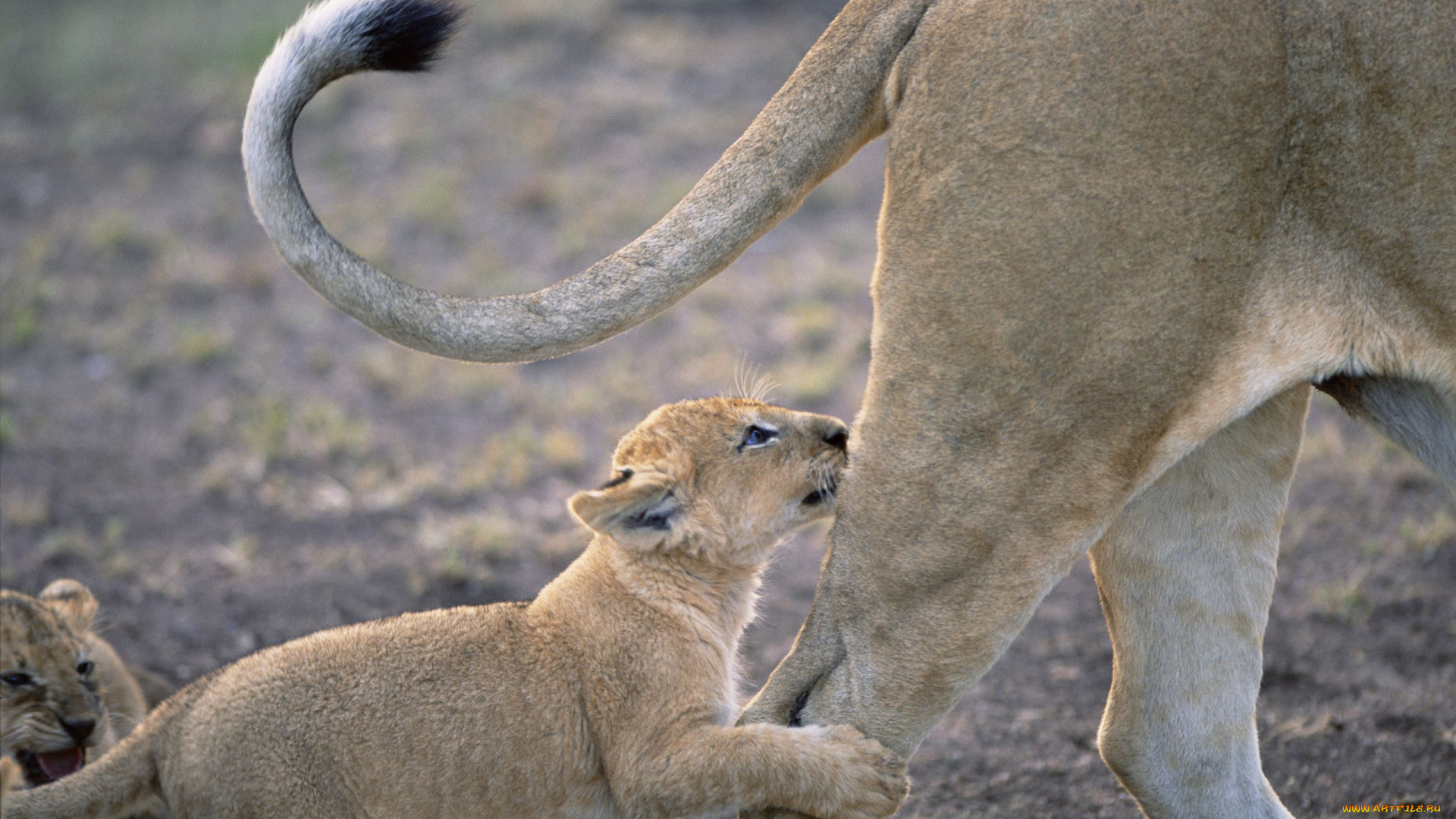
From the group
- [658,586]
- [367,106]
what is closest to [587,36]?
[367,106]

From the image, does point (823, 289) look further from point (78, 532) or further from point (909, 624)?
point (909, 624)

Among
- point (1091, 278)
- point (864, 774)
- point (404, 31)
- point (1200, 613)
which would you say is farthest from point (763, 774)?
point (404, 31)

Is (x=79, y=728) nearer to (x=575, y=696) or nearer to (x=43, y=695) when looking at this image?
(x=43, y=695)

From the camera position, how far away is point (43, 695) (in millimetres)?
3551

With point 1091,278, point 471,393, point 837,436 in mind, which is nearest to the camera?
point 1091,278

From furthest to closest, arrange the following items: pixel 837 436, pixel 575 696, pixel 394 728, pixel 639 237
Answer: pixel 837 436, pixel 575 696, pixel 394 728, pixel 639 237

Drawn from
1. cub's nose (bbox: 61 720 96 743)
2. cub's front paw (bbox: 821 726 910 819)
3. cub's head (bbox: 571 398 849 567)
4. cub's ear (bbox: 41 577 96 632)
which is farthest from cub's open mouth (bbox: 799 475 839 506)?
cub's ear (bbox: 41 577 96 632)

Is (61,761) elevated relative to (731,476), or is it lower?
lower

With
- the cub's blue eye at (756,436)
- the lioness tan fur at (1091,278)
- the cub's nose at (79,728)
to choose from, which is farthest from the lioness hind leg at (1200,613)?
the cub's nose at (79,728)

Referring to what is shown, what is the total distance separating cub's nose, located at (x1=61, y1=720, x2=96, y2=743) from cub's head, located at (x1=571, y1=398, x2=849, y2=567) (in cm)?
160

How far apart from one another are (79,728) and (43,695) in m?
→ 0.13

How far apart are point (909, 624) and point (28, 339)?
6.57 meters

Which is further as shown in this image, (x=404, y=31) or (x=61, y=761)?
(x=61, y=761)

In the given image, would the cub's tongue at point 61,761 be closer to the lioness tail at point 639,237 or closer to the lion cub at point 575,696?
the lion cub at point 575,696
